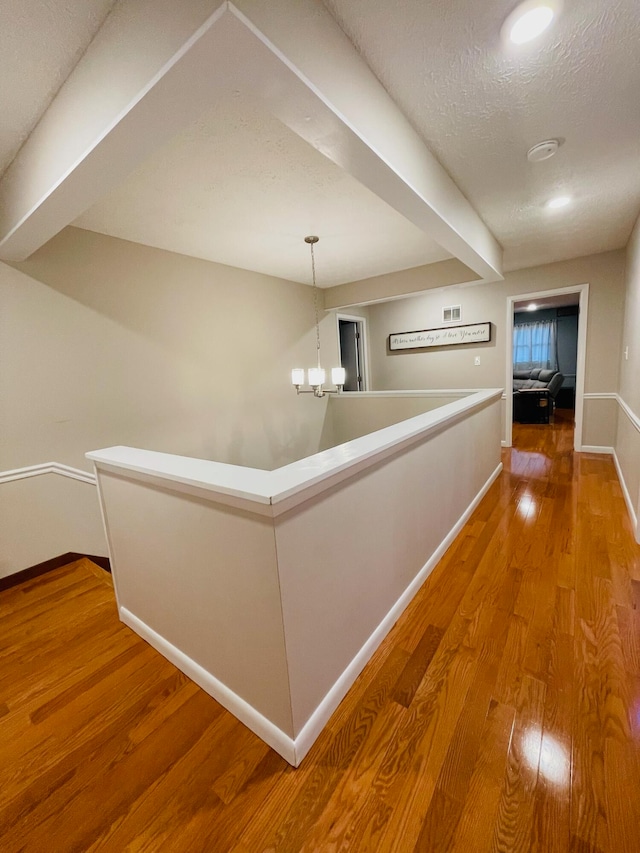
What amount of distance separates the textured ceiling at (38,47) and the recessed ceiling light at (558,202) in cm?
278

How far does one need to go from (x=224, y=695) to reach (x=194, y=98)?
2.04 m

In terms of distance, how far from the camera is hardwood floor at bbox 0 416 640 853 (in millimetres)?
977

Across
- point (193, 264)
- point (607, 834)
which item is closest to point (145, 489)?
point (607, 834)

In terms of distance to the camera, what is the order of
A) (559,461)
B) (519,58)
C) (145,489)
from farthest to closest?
(559,461) → (145,489) → (519,58)

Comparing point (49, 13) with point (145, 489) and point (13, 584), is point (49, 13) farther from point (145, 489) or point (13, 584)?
point (13, 584)

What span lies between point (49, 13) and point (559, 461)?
16.8 feet

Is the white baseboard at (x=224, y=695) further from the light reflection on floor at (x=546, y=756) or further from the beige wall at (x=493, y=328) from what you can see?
the beige wall at (x=493, y=328)

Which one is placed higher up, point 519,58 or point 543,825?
point 519,58

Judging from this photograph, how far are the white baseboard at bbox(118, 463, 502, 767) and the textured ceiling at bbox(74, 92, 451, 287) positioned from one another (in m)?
2.31

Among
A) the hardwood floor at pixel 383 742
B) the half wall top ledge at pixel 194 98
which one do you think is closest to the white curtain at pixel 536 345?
the hardwood floor at pixel 383 742

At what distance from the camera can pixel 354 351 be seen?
20.5 feet

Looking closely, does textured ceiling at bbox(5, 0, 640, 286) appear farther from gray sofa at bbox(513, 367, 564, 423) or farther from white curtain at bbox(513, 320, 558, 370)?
white curtain at bbox(513, 320, 558, 370)

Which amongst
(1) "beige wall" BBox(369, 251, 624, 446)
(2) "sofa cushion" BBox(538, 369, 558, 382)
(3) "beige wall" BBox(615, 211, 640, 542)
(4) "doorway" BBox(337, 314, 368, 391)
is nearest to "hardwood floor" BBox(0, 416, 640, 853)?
(3) "beige wall" BBox(615, 211, 640, 542)

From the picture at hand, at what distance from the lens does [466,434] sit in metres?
2.59
